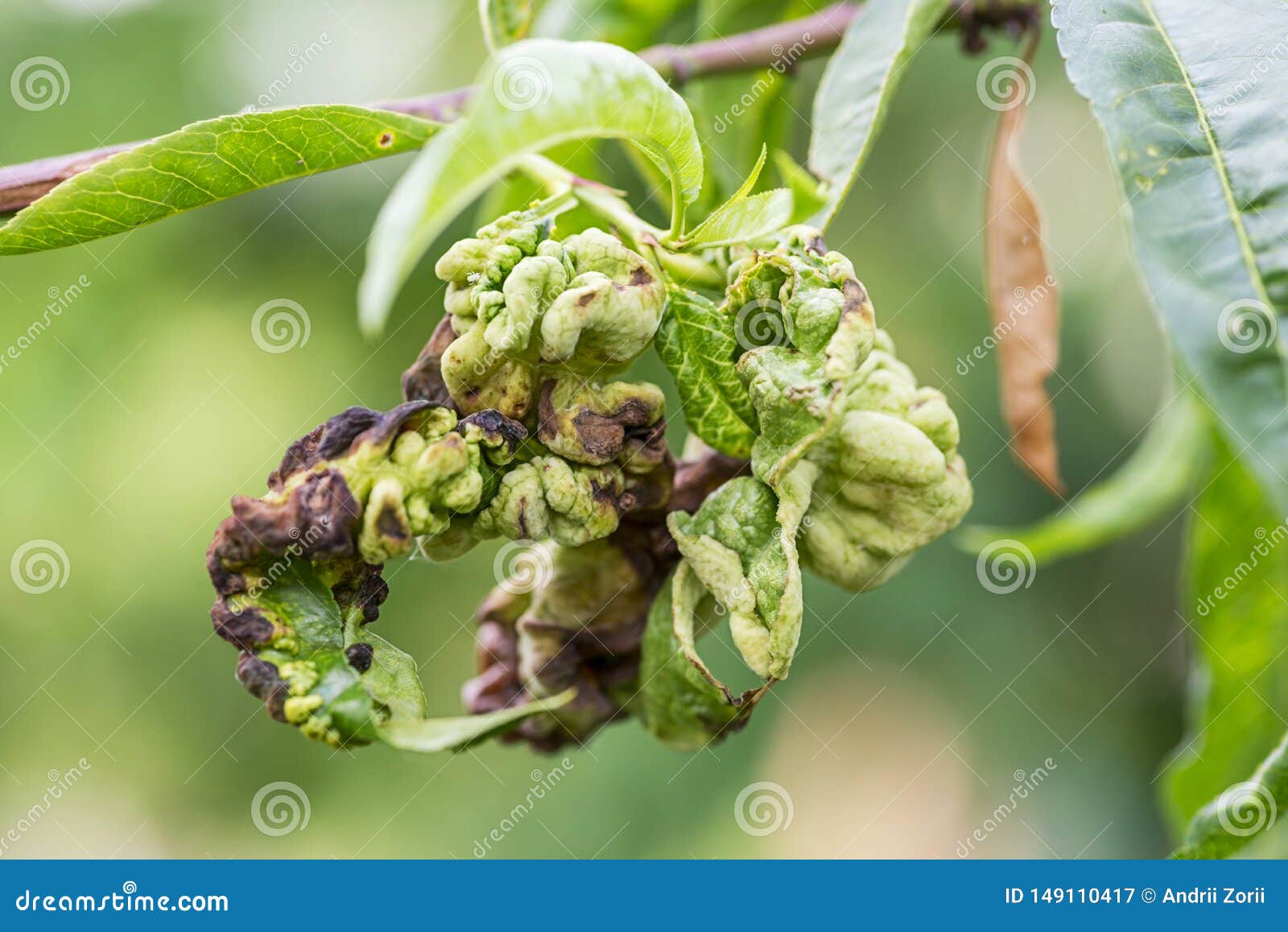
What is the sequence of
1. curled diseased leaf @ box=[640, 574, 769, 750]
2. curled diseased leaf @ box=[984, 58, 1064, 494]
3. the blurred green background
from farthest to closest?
the blurred green background < curled diseased leaf @ box=[984, 58, 1064, 494] < curled diseased leaf @ box=[640, 574, 769, 750]

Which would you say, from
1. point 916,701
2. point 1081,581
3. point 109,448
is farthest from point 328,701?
point 916,701

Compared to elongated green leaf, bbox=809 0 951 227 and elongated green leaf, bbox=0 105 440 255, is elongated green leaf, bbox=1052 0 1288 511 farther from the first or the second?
elongated green leaf, bbox=0 105 440 255

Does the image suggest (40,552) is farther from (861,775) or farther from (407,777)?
(861,775)

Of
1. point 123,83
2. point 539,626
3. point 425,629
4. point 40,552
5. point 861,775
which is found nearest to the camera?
point 539,626

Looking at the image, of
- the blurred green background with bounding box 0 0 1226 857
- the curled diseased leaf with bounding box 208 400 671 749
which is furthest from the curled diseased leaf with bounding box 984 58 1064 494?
the blurred green background with bounding box 0 0 1226 857

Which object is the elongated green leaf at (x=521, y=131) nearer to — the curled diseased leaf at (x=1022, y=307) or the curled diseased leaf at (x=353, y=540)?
the curled diseased leaf at (x=353, y=540)

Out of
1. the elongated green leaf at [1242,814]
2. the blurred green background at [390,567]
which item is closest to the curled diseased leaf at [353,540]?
the elongated green leaf at [1242,814]
